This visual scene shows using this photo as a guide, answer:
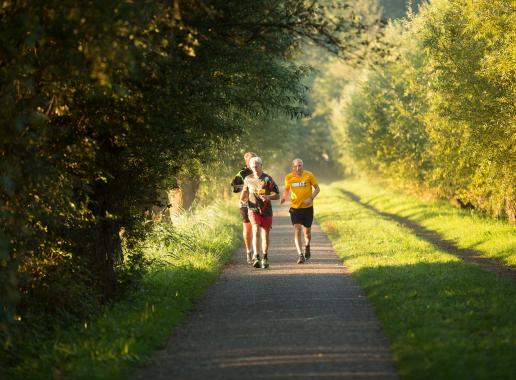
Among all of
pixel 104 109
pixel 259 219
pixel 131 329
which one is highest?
pixel 104 109

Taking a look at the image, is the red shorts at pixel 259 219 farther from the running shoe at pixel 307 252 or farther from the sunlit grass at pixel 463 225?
the sunlit grass at pixel 463 225

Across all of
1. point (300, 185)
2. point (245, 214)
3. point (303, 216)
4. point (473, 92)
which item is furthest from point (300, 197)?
point (473, 92)

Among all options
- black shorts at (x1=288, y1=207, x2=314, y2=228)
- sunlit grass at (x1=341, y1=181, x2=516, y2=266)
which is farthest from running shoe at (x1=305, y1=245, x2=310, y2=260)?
sunlit grass at (x1=341, y1=181, x2=516, y2=266)

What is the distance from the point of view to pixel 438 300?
11.1 meters

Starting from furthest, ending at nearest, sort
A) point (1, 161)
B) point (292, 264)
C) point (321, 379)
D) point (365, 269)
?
point (292, 264) → point (365, 269) → point (1, 161) → point (321, 379)

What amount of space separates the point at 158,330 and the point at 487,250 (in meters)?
13.3

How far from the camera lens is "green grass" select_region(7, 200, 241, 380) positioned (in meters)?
8.16

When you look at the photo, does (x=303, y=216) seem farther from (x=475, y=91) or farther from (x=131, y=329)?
(x=131, y=329)

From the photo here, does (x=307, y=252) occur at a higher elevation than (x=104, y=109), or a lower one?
lower

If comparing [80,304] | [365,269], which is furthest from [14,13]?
[365,269]

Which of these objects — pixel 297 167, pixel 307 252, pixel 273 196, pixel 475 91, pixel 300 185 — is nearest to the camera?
pixel 273 196

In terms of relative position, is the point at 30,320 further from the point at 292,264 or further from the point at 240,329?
the point at 292,264

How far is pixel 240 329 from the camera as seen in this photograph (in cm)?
982

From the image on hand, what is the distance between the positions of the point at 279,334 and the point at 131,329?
172 centimetres
